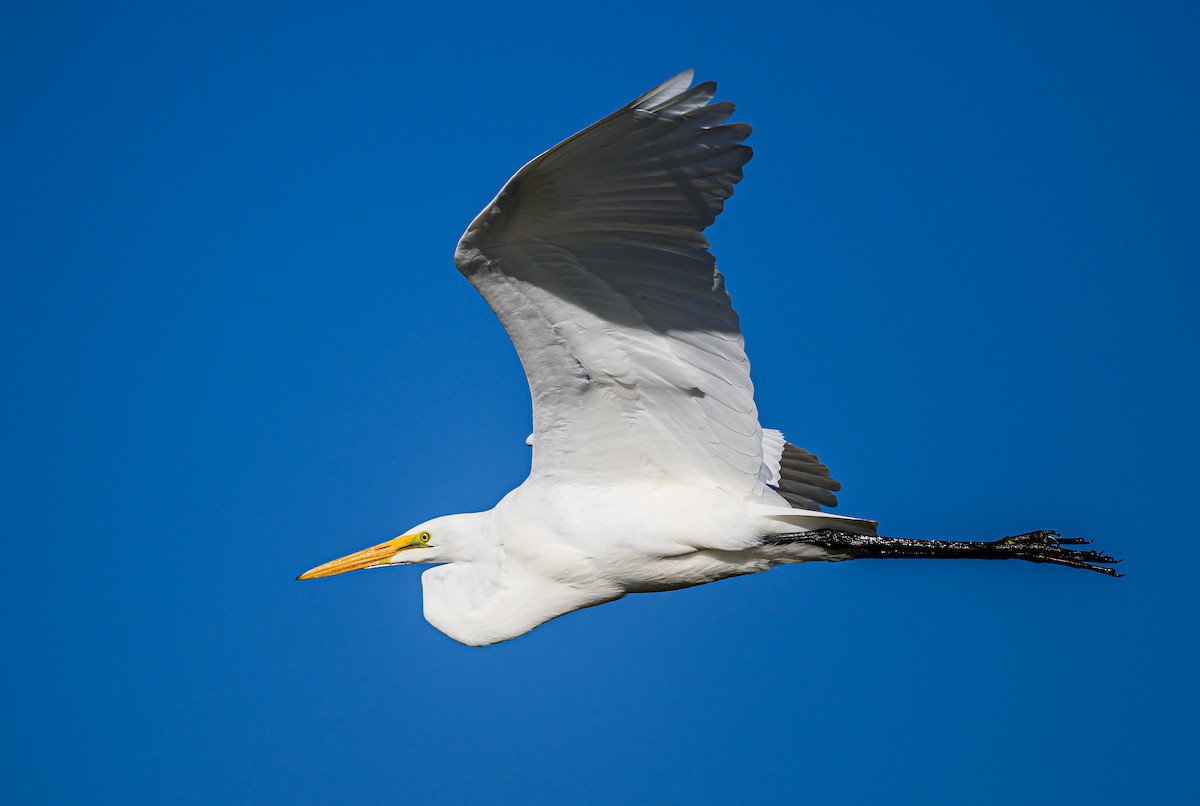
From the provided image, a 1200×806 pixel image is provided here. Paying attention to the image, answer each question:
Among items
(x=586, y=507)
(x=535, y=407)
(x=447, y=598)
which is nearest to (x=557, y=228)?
(x=535, y=407)

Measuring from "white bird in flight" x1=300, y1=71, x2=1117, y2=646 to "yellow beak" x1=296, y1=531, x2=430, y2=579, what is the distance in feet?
1.01

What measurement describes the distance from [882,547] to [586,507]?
1.32 metres

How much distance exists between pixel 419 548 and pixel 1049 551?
3.04 metres

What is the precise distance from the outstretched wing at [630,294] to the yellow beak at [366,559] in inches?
47.7

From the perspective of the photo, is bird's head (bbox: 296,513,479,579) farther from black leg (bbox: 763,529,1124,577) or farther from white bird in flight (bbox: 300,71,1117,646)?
black leg (bbox: 763,529,1124,577)

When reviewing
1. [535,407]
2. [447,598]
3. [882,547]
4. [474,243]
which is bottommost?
[447,598]

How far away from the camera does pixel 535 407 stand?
4.68 meters

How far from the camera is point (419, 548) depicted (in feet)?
18.3

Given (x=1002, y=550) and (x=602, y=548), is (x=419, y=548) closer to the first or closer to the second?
(x=602, y=548)

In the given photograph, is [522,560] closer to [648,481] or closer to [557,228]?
[648,481]

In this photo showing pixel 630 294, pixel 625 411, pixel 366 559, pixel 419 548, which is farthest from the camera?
pixel 366 559

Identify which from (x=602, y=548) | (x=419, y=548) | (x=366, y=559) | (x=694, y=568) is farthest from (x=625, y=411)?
(x=366, y=559)

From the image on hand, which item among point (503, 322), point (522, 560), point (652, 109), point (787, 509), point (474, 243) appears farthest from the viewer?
point (522, 560)

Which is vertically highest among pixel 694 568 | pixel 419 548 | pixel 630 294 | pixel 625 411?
pixel 630 294
